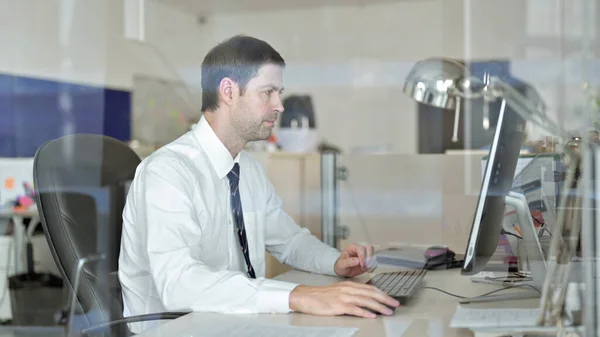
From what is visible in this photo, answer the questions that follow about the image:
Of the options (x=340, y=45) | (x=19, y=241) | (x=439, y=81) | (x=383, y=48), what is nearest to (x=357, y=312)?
(x=439, y=81)

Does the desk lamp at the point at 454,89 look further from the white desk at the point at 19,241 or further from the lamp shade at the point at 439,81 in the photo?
the white desk at the point at 19,241

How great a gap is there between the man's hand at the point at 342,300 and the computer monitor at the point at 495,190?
7.6 inches

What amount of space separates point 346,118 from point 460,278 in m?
3.89

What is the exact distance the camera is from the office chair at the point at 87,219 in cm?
124

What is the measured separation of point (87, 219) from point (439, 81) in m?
0.86

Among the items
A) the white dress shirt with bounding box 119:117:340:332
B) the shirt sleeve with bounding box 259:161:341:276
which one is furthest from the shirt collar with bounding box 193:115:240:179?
the shirt sleeve with bounding box 259:161:341:276

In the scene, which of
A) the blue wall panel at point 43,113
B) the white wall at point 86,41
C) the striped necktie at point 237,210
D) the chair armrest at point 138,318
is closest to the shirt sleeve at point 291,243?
the striped necktie at point 237,210

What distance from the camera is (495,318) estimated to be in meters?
0.90

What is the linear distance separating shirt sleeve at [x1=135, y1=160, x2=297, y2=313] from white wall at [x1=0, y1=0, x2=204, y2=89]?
965mm

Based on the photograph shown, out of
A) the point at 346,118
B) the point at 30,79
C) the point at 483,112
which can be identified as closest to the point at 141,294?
the point at 30,79

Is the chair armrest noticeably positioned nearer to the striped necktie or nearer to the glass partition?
the glass partition

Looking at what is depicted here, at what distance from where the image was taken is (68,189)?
138cm

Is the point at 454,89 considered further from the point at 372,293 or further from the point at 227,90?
the point at 372,293

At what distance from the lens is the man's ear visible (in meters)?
1.47
